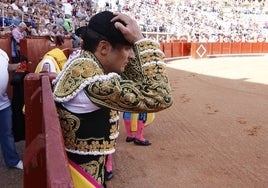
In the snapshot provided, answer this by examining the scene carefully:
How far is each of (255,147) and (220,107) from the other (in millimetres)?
2764

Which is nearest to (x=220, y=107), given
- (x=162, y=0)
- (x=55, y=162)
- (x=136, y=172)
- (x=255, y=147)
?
(x=255, y=147)

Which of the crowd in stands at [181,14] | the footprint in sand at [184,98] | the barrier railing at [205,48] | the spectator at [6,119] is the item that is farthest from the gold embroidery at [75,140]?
the crowd in stands at [181,14]

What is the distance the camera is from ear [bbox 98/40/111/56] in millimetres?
1399

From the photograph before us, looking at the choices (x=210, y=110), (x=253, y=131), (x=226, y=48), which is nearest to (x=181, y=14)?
(x=226, y=48)

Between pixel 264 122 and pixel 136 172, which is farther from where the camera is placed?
pixel 264 122

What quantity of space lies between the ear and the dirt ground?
2455mm

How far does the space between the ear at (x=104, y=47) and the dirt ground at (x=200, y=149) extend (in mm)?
2455

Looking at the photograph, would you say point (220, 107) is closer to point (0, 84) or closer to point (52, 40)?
point (52, 40)

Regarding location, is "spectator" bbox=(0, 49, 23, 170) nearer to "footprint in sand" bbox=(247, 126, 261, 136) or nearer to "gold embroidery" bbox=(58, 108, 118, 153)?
"gold embroidery" bbox=(58, 108, 118, 153)

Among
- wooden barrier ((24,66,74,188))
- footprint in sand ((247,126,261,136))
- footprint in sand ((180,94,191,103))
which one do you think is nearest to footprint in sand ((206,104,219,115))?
footprint in sand ((180,94,191,103))

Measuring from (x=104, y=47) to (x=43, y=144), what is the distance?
388 mm

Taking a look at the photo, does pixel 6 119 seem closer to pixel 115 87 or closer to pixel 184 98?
pixel 115 87

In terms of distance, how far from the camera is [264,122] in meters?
6.36

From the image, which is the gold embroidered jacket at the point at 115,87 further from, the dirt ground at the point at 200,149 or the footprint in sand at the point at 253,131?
the footprint in sand at the point at 253,131
